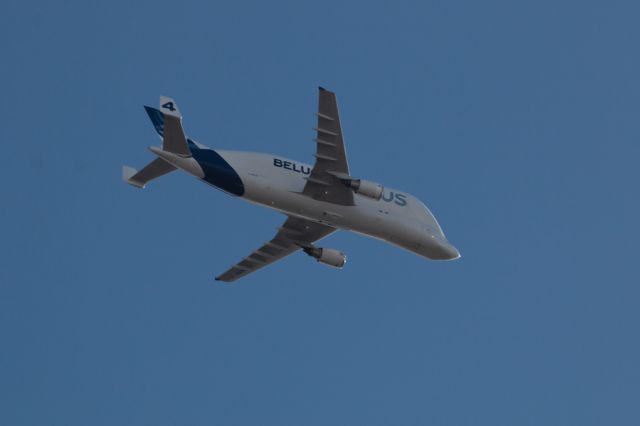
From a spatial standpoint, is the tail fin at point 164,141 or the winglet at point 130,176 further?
the winglet at point 130,176

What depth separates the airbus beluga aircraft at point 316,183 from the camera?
57656 millimetres

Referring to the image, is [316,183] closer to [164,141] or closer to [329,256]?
[164,141]

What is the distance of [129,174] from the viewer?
6084 centimetres

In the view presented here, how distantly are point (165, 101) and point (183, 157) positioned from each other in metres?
2.72

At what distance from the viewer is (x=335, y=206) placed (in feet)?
200

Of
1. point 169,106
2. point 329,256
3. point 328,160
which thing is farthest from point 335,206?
point 169,106

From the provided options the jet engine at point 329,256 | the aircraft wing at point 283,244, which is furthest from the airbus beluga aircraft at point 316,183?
the jet engine at point 329,256

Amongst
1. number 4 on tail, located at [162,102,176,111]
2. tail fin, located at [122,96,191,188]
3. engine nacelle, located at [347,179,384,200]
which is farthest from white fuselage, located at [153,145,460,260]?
number 4 on tail, located at [162,102,176,111]

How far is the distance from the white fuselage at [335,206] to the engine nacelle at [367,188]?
1536 millimetres

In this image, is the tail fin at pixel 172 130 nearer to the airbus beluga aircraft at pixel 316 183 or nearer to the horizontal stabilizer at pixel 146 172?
the airbus beluga aircraft at pixel 316 183

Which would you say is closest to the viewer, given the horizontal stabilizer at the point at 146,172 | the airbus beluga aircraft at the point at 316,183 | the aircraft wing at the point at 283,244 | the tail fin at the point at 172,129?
the tail fin at the point at 172,129

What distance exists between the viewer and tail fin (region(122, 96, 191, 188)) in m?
56.9

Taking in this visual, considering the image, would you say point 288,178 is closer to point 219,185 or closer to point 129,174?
point 219,185

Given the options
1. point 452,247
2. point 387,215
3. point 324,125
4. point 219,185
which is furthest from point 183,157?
point 452,247
